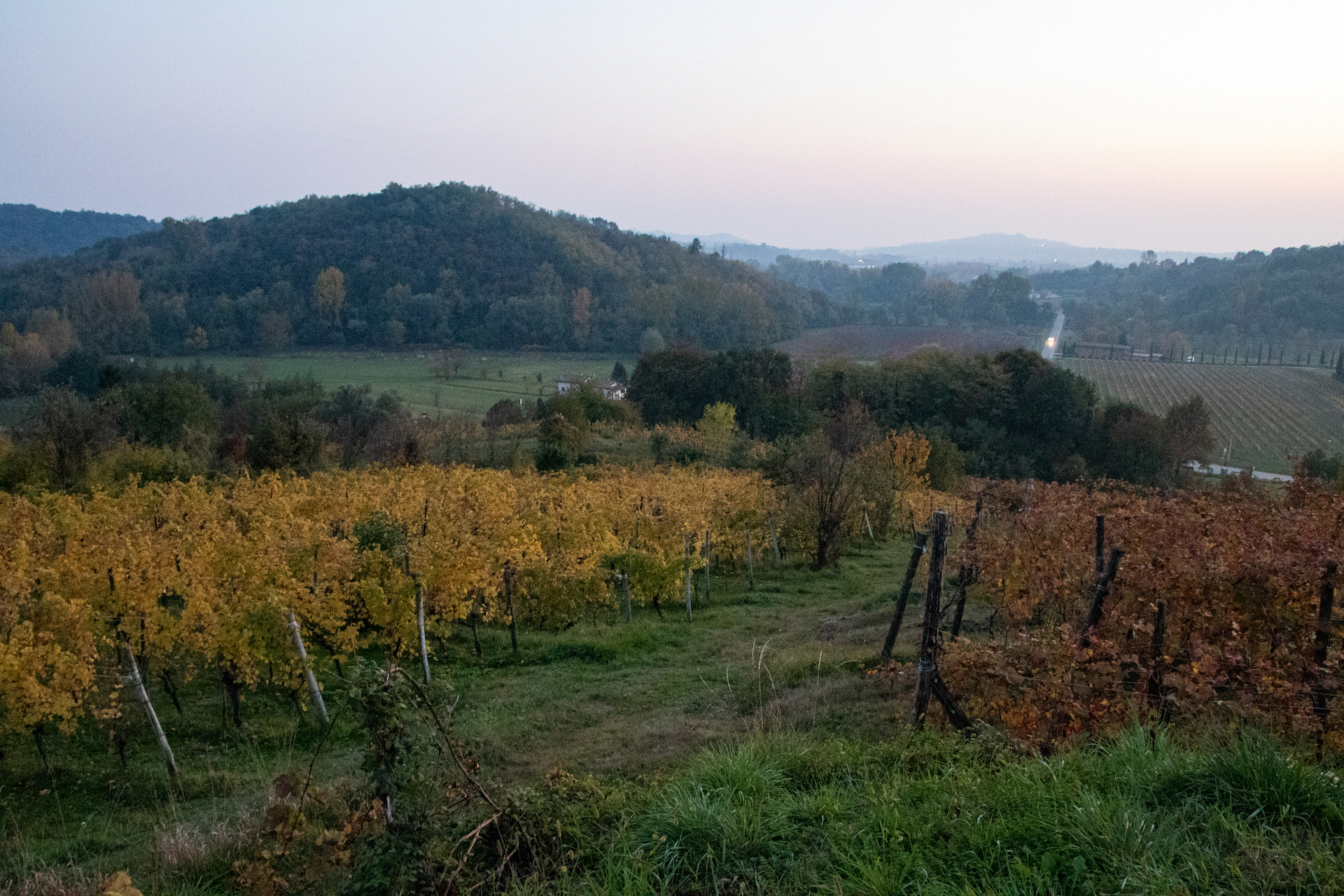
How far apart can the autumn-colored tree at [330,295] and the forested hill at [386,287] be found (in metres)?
0.17

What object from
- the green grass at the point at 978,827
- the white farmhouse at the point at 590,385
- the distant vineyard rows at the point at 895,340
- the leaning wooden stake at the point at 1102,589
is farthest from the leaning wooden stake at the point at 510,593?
the distant vineyard rows at the point at 895,340

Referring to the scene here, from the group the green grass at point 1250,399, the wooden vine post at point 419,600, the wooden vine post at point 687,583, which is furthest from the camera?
the green grass at point 1250,399

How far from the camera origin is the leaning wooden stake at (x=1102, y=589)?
666cm

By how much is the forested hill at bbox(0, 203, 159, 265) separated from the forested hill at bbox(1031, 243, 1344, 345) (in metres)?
177

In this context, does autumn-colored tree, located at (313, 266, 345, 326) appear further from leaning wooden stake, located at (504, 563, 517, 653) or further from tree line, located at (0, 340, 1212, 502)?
leaning wooden stake, located at (504, 563, 517, 653)

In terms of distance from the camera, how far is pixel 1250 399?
6500cm

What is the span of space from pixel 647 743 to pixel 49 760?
29.3ft

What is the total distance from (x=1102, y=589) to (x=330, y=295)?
95.7 metres

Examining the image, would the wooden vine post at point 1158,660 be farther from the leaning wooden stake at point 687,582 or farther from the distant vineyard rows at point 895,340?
the distant vineyard rows at point 895,340

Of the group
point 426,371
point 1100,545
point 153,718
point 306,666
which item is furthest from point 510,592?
point 426,371

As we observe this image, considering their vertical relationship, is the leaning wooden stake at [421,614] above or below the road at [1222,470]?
above


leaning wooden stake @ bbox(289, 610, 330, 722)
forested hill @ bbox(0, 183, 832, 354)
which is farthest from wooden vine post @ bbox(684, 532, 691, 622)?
forested hill @ bbox(0, 183, 832, 354)

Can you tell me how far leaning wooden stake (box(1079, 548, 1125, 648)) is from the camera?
21.9ft

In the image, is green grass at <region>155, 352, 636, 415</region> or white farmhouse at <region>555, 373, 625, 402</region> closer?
white farmhouse at <region>555, 373, 625, 402</region>
